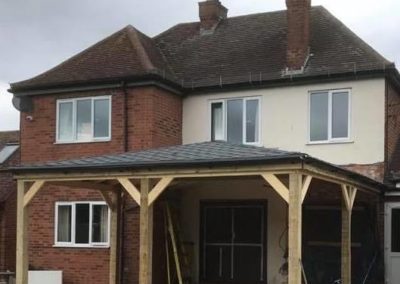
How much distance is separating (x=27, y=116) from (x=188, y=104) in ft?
14.7

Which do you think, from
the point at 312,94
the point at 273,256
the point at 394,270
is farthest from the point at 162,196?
the point at 394,270

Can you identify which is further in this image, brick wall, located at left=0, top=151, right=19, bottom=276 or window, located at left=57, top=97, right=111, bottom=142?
brick wall, located at left=0, top=151, right=19, bottom=276

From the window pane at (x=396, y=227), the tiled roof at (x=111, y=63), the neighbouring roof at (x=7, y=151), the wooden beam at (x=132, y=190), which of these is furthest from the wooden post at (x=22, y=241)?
the neighbouring roof at (x=7, y=151)

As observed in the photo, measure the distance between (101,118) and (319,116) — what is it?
571 centimetres

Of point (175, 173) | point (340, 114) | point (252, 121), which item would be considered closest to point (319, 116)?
point (340, 114)

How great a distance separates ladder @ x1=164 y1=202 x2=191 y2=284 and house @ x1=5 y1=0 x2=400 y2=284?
39 mm

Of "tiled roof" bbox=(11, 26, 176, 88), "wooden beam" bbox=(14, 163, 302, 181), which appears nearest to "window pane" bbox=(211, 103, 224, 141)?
"tiled roof" bbox=(11, 26, 176, 88)

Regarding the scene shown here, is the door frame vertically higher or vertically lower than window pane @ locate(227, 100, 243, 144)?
lower

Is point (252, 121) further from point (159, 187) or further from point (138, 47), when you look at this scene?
point (159, 187)

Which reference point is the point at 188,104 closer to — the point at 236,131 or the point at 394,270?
the point at 236,131

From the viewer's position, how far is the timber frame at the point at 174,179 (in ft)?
39.4

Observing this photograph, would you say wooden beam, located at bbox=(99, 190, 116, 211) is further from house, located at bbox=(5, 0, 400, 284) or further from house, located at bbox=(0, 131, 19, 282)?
house, located at bbox=(0, 131, 19, 282)

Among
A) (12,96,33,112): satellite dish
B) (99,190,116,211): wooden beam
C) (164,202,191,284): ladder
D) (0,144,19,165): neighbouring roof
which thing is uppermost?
(12,96,33,112): satellite dish

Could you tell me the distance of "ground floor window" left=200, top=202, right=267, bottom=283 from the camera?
19.3 meters
